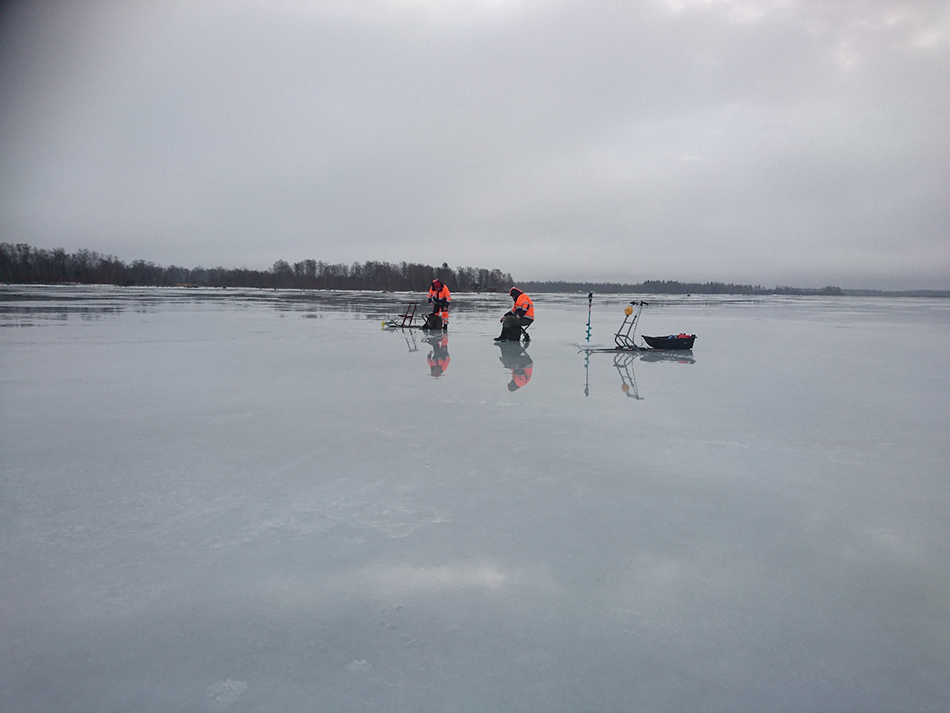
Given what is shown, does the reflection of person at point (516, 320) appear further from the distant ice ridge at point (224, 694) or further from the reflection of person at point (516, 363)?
the distant ice ridge at point (224, 694)

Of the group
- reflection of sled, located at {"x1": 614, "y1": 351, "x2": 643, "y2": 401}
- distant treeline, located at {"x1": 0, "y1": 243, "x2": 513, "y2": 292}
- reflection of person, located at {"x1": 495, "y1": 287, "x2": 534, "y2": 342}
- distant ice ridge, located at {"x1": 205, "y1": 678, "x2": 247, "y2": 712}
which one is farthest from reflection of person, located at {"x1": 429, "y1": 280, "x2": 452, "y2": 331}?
distant treeline, located at {"x1": 0, "y1": 243, "x2": 513, "y2": 292}

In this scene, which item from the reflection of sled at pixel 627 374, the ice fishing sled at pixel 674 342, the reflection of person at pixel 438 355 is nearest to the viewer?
the reflection of sled at pixel 627 374

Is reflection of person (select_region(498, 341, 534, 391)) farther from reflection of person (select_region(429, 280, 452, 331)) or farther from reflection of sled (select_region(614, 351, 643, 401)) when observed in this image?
reflection of person (select_region(429, 280, 452, 331))

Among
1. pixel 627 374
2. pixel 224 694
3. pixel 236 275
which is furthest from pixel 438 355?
pixel 236 275

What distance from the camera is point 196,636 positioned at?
2.23 m

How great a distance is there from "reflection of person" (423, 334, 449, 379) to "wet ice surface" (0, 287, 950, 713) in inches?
92.1

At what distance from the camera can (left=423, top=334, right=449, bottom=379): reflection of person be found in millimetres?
8734

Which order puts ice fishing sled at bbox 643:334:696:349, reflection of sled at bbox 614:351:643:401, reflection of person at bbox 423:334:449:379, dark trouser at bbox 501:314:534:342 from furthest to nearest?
dark trouser at bbox 501:314:534:342 < ice fishing sled at bbox 643:334:696:349 < reflection of person at bbox 423:334:449:379 < reflection of sled at bbox 614:351:643:401

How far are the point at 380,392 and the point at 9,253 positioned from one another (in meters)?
117

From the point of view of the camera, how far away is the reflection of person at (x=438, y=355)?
873 centimetres

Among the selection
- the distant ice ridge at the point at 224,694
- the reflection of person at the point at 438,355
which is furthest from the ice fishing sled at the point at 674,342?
the distant ice ridge at the point at 224,694

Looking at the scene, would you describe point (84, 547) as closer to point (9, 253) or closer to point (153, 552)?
point (153, 552)

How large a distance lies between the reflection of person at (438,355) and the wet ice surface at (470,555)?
234 cm

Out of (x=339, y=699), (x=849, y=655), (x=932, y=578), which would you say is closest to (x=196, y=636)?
(x=339, y=699)
